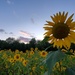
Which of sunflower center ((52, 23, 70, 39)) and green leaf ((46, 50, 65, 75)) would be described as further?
sunflower center ((52, 23, 70, 39))

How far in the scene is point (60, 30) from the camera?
2.12 m

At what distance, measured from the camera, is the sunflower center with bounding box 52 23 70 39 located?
83.3 inches

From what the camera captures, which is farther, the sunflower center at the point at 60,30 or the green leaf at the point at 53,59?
the sunflower center at the point at 60,30

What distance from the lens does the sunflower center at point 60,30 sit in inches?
83.3

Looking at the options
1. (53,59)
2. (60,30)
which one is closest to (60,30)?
(60,30)

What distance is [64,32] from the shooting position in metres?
2.14

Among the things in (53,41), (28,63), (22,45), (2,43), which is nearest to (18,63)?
(28,63)

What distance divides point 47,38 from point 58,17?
0.19 meters

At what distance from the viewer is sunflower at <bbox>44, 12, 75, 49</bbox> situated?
2.12 metres

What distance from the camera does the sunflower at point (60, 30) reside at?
2.12m

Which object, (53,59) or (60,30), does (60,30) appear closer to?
(60,30)

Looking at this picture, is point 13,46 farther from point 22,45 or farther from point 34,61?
point 34,61

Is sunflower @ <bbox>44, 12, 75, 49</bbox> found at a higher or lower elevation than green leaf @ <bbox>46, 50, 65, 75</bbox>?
higher

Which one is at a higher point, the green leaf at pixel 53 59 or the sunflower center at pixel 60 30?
the sunflower center at pixel 60 30
